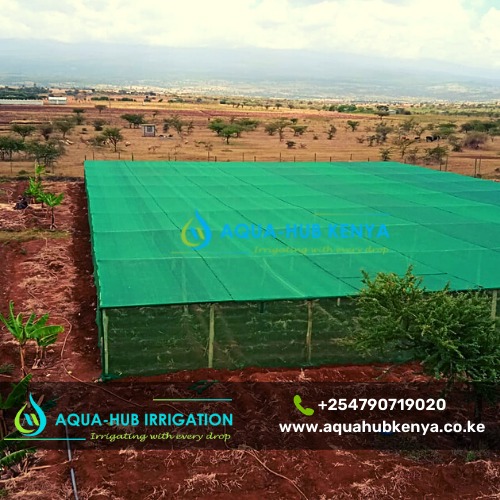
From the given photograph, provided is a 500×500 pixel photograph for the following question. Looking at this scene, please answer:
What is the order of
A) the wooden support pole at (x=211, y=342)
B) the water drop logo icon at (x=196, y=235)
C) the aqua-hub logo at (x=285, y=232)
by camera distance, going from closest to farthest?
the wooden support pole at (x=211, y=342)
the water drop logo icon at (x=196, y=235)
the aqua-hub logo at (x=285, y=232)

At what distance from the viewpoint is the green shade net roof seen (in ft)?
38.2

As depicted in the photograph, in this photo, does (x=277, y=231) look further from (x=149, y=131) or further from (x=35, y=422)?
(x=149, y=131)

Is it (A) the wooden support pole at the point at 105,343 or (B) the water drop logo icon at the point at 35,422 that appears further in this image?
(A) the wooden support pole at the point at 105,343

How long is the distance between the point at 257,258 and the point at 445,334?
20.1 ft

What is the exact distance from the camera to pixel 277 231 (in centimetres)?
1611

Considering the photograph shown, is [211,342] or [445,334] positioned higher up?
[445,334]

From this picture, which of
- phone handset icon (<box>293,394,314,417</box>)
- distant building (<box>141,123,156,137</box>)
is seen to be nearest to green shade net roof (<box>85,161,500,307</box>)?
phone handset icon (<box>293,394,314,417</box>)

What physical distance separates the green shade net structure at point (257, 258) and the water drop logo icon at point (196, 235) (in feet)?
0.16

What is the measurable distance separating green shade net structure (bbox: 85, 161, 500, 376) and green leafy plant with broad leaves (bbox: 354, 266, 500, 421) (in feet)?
7.44

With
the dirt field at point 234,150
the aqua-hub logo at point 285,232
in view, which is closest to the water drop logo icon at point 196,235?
the aqua-hub logo at point 285,232

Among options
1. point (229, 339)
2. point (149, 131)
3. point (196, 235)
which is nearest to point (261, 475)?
point (229, 339)

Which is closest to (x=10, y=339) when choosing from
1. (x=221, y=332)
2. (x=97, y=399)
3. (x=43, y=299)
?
(x=43, y=299)

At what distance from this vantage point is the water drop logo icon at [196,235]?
14.5 meters

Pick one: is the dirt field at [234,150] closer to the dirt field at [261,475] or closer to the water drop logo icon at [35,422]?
the water drop logo icon at [35,422]
